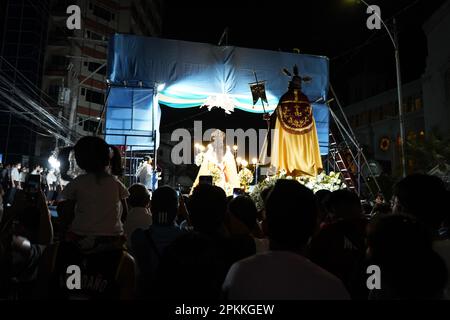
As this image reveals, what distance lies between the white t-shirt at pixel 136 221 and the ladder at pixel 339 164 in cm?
890

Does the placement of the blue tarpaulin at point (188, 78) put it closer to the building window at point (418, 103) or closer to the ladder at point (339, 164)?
the ladder at point (339, 164)

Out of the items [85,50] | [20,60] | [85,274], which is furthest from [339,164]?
[85,50]

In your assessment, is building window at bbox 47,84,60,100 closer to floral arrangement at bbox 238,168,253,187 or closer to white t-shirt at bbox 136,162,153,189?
white t-shirt at bbox 136,162,153,189

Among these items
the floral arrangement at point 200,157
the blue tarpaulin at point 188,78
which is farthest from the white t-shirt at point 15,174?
the floral arrangement at point 200,157

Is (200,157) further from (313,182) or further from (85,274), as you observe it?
(85,274)

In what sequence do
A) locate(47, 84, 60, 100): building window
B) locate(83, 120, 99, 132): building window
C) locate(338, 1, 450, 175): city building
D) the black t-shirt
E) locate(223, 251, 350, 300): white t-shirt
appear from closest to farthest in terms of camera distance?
locate(223, 251, 350, 300): white t-shirt
the black t-shirt
locate(338, 1, 450, 175): city building
locate(47, 84, 60, 100): building window
locate(83, 120, 99, 132): building window

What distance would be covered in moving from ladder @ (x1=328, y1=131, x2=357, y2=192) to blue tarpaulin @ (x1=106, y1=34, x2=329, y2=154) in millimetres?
321

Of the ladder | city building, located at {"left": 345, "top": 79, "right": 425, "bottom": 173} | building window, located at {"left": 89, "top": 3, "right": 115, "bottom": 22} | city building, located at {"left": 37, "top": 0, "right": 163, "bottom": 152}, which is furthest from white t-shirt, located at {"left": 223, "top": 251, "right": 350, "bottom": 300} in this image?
building window, located at {"left": 89, "top": 3, "right": 115, "bottom": 22}

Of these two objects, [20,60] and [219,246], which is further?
[20,60]

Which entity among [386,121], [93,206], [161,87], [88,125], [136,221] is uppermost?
[386,121]

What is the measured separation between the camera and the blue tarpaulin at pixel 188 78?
1182 centimetres

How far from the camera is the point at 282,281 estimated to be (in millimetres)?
1758

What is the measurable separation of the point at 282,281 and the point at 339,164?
1169 cm

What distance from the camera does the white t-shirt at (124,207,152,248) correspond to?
415 centimetres
